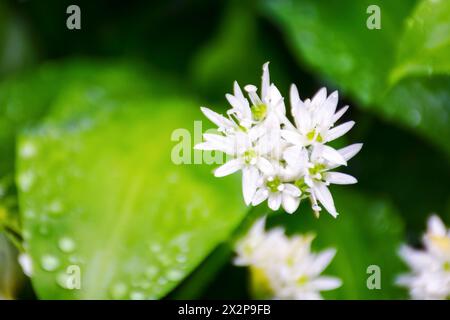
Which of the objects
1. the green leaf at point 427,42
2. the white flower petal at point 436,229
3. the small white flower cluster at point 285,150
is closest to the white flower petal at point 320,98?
the small white flower cluster at point 285,150

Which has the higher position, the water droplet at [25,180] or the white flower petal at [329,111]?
the water droplet at [25,180]

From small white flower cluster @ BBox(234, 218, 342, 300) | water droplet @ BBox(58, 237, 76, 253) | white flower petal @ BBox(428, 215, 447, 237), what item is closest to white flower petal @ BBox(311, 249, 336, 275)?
small white flower cluster @ BBox(234, 218, 342, 300)

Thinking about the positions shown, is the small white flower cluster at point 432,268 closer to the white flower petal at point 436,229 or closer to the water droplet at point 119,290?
the white flower petal at point 436,229

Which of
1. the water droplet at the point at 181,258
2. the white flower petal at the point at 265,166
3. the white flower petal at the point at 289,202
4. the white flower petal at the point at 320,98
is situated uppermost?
the white flower petal at the point at 320,98

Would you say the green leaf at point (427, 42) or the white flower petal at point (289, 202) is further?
the green leaf at point (427, 42)

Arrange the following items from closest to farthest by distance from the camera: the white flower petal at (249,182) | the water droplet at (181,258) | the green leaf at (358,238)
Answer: the white flower petal at (249,182) < the water droplet at (181,258) < the green leaf at (358,238)

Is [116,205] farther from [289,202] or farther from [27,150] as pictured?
[289,202]
